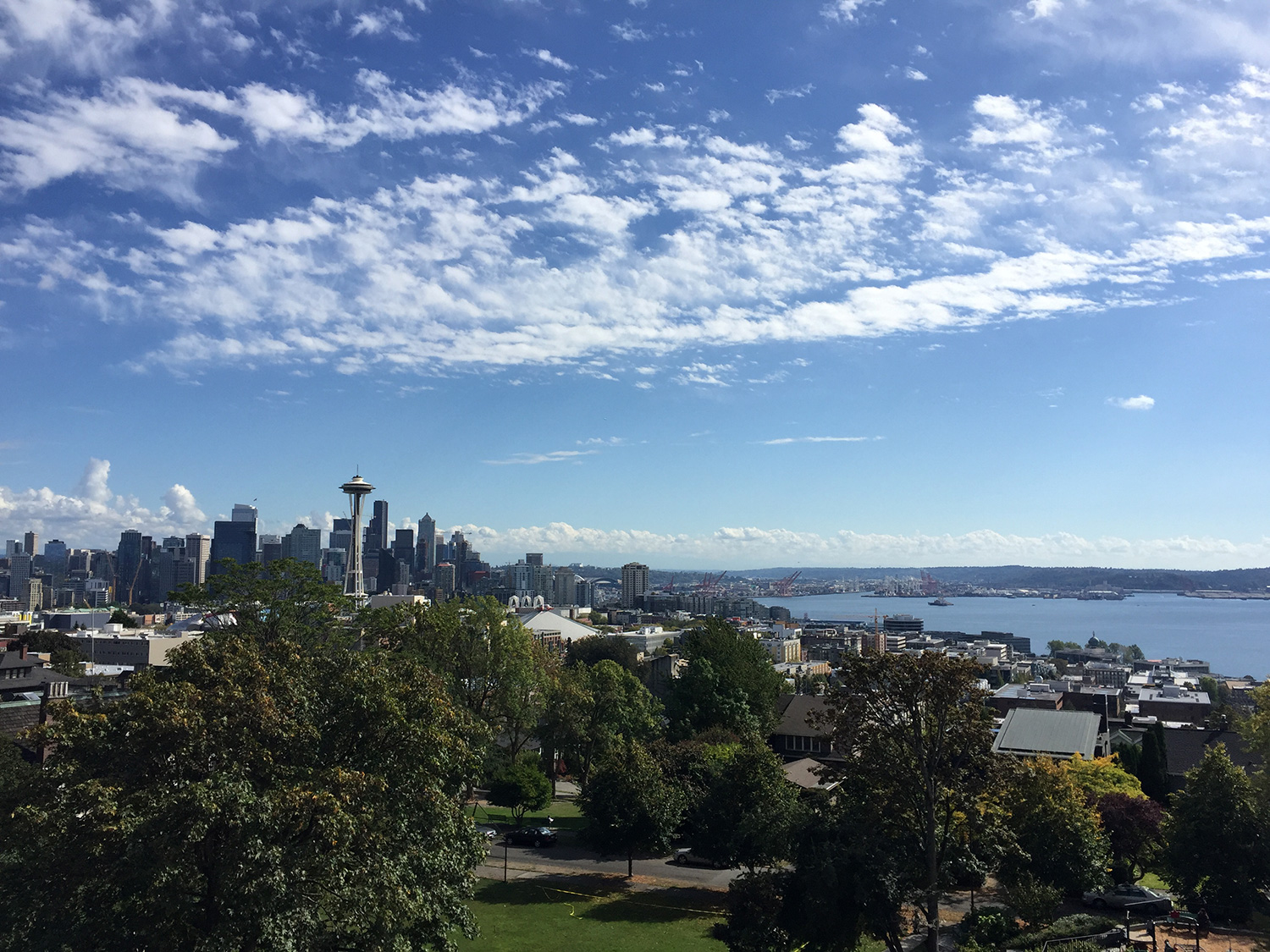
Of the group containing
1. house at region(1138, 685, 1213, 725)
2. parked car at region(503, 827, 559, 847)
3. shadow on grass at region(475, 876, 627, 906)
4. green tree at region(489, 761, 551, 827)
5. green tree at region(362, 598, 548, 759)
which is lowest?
house at region(1138, 685, 1213, 725)

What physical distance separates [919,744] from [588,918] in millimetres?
11504

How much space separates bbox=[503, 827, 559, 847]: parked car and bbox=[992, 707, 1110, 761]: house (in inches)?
757

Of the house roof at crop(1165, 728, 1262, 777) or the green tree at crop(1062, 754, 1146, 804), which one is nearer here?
the green tree at crop(1062, 754, 1146, 804)

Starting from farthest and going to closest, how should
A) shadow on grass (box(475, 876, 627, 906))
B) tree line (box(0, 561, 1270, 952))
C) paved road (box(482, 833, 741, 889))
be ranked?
paved road (box(482, 833, 741, 889)), shadow on grass (box(475, 876, 627, 906)), tree line (box(0, 561, 1270, 952))

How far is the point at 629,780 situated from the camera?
25.9 metres

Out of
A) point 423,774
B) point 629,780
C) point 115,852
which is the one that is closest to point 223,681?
point 115,852

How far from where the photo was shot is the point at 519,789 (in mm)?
31188

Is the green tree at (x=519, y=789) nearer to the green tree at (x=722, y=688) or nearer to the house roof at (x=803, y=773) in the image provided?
the house roof at (x=803, y=773)

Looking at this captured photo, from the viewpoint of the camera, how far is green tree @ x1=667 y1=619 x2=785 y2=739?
134 feet

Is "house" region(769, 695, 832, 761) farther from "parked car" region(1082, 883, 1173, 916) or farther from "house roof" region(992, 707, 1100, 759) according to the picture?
"parked car" region(1082, 883, 1173, 916)

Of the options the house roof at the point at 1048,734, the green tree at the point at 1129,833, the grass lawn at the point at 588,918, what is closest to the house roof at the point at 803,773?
the house roof at the point at 1048,734

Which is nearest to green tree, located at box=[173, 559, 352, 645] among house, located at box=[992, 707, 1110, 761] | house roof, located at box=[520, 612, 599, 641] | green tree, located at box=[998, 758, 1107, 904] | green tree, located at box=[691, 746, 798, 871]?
green tree, located at box=[691, 746, 798, 871]

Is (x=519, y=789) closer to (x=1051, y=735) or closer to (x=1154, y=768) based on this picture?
(x=1051, y=735)

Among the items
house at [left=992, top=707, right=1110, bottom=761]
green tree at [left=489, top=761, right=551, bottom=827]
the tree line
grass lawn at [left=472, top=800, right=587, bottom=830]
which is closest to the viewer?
the tree line
